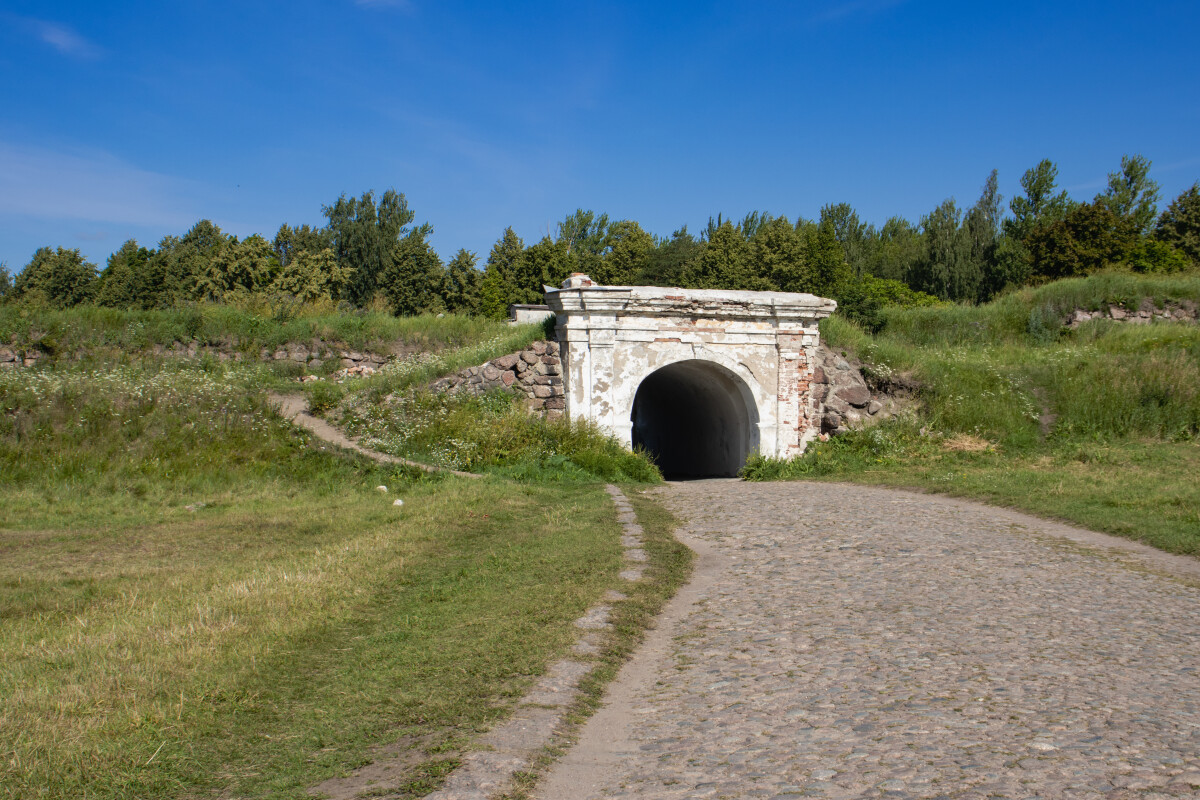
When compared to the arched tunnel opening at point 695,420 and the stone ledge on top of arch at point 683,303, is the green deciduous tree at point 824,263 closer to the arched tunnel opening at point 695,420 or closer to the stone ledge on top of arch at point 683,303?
the arched tunnel opening at point 695,420

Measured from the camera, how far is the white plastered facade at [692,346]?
1571 centimetres

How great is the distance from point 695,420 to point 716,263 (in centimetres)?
2382

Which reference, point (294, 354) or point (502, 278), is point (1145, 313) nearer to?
point (294, 354)

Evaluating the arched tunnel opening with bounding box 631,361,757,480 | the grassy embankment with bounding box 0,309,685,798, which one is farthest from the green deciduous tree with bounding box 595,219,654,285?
the grassy embankment with bounding box 0,309,685,798

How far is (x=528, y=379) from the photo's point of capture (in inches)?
637

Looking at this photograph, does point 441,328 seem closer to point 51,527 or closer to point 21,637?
point 51,527

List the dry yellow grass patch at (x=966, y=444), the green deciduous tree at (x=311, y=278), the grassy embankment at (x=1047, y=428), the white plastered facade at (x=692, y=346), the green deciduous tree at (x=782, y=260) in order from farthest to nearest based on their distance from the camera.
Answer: the green deciduous tree at (x=782, y=260) → the green deciduous tree at (x=311, y=278) → the dry yellow grass patch at (x=966, y=444) → the white plastered facade at (x=692, y=346) → the grassy embankment at (x=1047, y=428)

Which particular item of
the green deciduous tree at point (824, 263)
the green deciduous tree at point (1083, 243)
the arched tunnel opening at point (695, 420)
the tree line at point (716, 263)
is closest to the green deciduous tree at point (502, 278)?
the tree line at point (716, 263)

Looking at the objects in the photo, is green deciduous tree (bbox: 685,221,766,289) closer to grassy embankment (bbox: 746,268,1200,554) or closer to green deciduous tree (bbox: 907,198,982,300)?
green deciduous tree (bbox: 907,198,982,300)

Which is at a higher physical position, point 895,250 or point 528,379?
point 895,250

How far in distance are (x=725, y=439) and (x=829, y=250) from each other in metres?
29.4

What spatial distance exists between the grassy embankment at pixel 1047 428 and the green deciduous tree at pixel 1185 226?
1738 centimetres

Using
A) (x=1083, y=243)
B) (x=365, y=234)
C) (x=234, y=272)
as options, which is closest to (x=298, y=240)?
(x=365, y=234)

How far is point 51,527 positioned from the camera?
1032 centimetres
